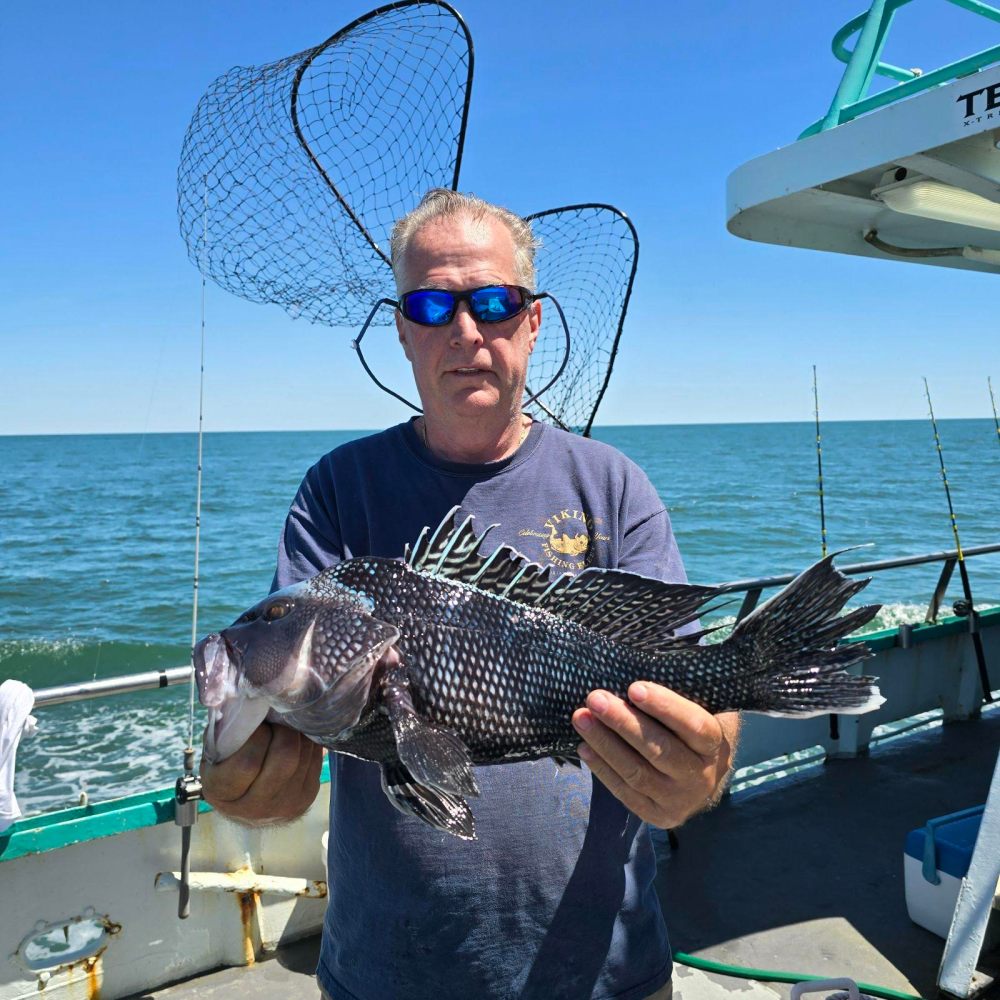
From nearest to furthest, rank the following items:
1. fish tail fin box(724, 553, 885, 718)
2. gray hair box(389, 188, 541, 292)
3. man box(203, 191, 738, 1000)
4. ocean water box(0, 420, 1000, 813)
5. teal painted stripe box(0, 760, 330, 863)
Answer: fish tail fin box(724, 553, 885, 718) → man box(203, 191, 738, 1000) → gray hair box(389, 188, 541, 292) → teal painted stripe box(0, 760, 330, 863) → ocean water box(0, 420, 1000, 813)

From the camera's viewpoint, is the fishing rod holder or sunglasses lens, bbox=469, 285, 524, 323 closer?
sunglasses lens, bbox=469, 285, 524, 323

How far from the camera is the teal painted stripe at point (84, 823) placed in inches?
144

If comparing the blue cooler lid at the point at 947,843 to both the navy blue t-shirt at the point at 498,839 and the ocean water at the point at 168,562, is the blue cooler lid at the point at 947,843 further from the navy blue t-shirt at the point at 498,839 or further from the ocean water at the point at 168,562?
the ocean water at the point at 168,562

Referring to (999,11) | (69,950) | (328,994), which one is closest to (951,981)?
(328,994)

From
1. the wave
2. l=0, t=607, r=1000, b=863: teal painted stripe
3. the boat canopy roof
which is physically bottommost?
the wave

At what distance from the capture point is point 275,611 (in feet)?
5.93

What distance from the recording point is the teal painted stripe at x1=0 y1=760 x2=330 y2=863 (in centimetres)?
365

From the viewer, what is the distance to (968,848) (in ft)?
13.7

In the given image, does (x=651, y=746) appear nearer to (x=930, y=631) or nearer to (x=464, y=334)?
(x=464, y=334)

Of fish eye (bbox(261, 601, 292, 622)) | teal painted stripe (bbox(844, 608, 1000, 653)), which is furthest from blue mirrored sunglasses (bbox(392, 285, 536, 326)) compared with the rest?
teal painted stripe (bbox(844, 608, 1000, 653))

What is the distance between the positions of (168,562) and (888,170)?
25444 mm

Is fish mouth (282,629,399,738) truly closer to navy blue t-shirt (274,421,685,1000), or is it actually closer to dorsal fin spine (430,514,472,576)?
dorsal fin spine (430,514,472,576)

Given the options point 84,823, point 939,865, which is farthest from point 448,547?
point 939,865

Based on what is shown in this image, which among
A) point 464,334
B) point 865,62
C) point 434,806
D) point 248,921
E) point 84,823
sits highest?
point 865,62
